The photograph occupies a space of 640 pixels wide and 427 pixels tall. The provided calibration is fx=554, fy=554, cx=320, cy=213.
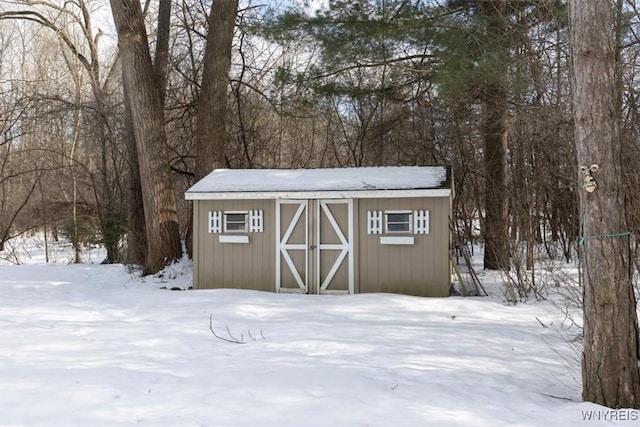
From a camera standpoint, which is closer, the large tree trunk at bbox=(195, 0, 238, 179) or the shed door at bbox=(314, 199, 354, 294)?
the shed door at bbox=(314, 199, 354, 294)

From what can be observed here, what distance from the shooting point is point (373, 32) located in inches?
434

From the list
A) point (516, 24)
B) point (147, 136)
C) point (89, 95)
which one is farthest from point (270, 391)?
point (89, 95)

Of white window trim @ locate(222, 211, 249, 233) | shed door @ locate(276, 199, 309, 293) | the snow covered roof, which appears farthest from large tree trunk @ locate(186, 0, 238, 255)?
shed door @ locate(276, 199, 309, 293)

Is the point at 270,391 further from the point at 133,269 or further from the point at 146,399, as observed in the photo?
the point at 133,269

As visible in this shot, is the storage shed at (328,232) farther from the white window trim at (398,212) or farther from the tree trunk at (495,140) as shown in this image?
the tree trunk at (495,140)

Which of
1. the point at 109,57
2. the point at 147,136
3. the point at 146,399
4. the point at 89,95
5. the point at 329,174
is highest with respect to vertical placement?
the point at 109,57

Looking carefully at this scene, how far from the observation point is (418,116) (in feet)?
51.5

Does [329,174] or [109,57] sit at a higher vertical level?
[109,57]

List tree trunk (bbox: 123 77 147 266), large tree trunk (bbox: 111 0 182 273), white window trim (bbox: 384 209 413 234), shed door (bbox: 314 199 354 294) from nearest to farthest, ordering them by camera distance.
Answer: white window trim (bbox: 384 209 413 234), shed door (bbox: 314 199 354 294), large tree trunk (bbox: 111 0 182 273), tree trunk (bbox: 123 77 147 266)

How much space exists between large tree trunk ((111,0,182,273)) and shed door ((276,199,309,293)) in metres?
3.33

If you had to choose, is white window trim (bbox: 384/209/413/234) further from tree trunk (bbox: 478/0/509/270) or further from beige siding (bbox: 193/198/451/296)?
tree trunk (bbox: 478/0/509/270)

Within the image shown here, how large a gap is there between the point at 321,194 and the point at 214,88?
4731 mm

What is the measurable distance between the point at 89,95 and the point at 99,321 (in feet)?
60.4

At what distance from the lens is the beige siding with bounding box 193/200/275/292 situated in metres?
10.4
